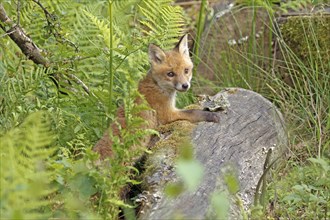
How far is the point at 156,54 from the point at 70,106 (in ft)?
3.23

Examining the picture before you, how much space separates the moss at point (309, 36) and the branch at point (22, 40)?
9.24 feet

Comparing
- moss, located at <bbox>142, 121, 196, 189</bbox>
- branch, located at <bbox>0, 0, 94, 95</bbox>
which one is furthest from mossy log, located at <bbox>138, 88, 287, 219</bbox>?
branch, located at <bbox>0, 0, 94, 95</bbox>

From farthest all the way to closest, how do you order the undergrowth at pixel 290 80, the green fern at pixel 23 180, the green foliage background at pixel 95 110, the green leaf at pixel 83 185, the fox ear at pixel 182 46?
the fox ear at pixel 182 46 < the undergrowth at pixel 290 80 < the green leaf at pixel 83 185 < the green foliage background at pixel 95 110 < the green fern at pixel 23 180

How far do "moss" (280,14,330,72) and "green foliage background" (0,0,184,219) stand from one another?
A: 158 cm

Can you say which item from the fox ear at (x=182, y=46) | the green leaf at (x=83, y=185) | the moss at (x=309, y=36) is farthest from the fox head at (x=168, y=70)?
the green leaf at (x=83, y=185)

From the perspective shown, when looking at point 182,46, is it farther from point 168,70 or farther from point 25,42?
point 25,42

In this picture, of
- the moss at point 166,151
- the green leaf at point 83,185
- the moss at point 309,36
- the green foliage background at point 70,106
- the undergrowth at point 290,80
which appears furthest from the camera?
the moss at point 309,36

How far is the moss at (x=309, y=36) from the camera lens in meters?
8.56

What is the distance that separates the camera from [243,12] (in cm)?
1022

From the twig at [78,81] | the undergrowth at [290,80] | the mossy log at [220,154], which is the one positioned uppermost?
the twig at [78,81]

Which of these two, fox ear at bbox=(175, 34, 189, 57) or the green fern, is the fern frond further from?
the green fern

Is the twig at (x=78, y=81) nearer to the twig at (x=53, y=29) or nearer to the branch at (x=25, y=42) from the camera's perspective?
→ the branch at (x=25, y=42)

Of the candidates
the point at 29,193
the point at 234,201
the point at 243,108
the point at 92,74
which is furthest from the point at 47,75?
the point at 29,193

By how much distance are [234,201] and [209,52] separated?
418 cm
